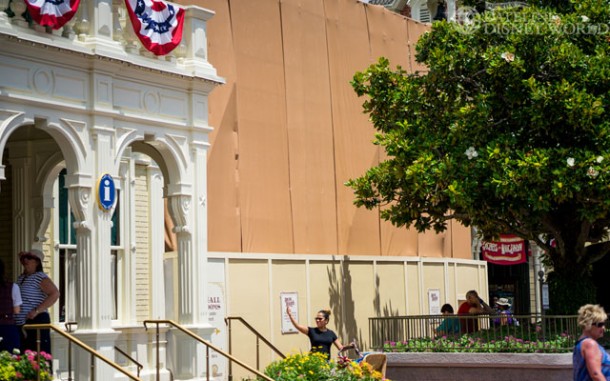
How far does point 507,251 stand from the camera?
36.0m

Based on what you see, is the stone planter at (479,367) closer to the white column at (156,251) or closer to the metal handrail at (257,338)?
the metal handrail at (257,338)

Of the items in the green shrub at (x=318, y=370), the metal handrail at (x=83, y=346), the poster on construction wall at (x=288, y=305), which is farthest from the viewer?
the poster on construction wall at (x=288, y=305)

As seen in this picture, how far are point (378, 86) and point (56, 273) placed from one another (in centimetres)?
754

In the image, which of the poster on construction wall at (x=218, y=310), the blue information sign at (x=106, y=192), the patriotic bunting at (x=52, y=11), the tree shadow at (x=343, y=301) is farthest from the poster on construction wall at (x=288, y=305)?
the patriotic bunting at (x=52, y=11)

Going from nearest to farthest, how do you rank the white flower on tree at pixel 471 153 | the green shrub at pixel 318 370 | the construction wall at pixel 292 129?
the green shrub at pixel 318 370 → the white flower on tree at pixel 471 153 → the construction wall at pixel 292 129

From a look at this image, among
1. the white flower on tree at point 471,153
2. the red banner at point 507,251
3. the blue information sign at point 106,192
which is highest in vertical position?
the white flower on tree at point 471,153

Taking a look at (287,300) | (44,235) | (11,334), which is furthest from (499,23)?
(11,334)

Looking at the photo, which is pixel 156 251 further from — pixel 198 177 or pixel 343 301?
pixel 343 301

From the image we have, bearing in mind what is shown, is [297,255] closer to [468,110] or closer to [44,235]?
[468,110]

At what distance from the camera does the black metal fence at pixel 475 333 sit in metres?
19.9

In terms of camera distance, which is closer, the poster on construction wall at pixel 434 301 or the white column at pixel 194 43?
the white column at pixel 194 43

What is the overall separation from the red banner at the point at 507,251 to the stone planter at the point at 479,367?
610 inches

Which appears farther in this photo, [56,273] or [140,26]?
[56,273]

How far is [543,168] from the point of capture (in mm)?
19484
